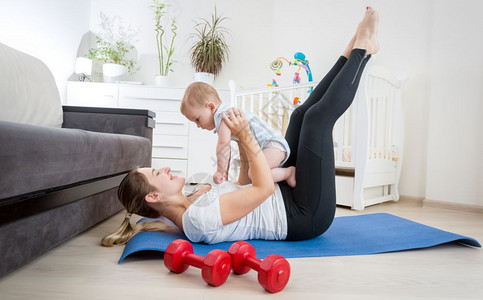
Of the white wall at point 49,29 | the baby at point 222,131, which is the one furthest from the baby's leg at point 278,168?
the white wall at point 49,29

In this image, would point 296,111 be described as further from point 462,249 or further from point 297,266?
point 462,249

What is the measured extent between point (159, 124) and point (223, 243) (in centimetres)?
236

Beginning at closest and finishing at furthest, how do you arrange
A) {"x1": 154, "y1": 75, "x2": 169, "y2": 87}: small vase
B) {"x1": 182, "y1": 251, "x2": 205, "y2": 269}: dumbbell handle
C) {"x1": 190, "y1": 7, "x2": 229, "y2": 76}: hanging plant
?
1. {"x1": 182, "y1": 251, "x2": 205, "y2": 269}: dumbbell handle
2. {"x1": 154, "y1": 75, "x2": 169, "y2": 87}: small vase
3. {"x1": 190, "y1": 7, "x2": 229, "y2": 76}: hanging plant

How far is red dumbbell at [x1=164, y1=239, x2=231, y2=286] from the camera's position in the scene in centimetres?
95

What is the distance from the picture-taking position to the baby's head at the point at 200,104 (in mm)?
1459

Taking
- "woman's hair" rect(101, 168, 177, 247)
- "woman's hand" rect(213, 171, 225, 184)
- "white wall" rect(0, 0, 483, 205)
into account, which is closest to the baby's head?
"woman's hand" rect(213, 171, 225, 184)

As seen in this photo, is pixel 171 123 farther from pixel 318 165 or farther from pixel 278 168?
pixel 318 165

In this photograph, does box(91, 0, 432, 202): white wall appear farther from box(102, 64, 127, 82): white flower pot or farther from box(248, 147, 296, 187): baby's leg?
box(248, 147, 296, 187): baby's leg

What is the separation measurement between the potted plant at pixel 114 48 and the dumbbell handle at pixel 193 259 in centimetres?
321

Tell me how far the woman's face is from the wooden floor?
0.24m

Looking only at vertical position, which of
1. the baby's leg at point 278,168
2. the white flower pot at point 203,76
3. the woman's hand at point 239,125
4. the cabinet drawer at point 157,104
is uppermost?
the white flower pot at point 203,76

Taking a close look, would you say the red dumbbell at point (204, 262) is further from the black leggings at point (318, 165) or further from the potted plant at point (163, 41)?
the potted plant at point (163, 41)

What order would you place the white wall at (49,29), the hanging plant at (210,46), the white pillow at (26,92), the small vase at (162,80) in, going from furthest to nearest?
the hanging plant at (210,46) → the small vase at (162,80) → the white wall at (49,29) → the white pillow at (26,92)

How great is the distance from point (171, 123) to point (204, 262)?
2.68 meters
